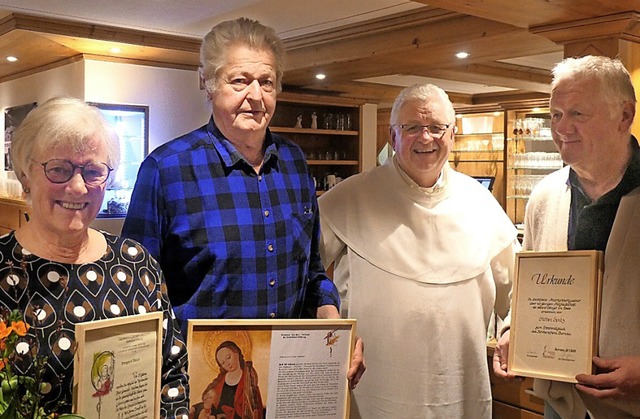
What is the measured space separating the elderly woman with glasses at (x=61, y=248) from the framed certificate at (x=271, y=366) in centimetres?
25

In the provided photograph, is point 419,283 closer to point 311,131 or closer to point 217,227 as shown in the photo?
point 217,227

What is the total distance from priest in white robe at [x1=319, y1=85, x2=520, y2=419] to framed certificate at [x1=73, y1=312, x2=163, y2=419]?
115 centimetres

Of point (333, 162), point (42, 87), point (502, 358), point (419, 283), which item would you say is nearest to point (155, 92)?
point (42, 87)

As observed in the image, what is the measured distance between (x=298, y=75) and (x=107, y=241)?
5178 millimetres

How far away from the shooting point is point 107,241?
144 centimetres

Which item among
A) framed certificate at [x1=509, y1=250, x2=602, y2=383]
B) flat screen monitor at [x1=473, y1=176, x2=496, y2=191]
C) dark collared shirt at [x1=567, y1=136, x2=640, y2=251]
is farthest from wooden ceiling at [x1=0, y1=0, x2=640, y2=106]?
flat screen monitor at [x1=473, y1=176, x2=496, y2=191]

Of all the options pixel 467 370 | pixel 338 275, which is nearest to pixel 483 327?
pixel 467 370

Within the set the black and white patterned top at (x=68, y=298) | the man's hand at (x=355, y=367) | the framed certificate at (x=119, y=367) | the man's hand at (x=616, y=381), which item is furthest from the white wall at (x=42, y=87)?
the man's hand at (x=616, y=381)

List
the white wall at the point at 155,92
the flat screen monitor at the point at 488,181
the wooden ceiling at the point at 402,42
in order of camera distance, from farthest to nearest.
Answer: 1. the flat screen monitor at the point at 488,181
2. the white wall at the point at 155,92
3. the wooden ceiling at the point at 402,42

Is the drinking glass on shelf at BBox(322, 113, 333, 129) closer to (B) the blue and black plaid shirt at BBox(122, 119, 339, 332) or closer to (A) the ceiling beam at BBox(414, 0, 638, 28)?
(A) the ceiling beam at BBox(414, 0, 638, 28)

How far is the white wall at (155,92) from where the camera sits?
19.2 feet

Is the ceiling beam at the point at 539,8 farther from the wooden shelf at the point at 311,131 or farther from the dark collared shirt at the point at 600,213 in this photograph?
the wooden shelf at the point at 311,131

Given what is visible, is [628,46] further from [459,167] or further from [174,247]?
[459,167]

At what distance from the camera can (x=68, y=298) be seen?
1308 mm
